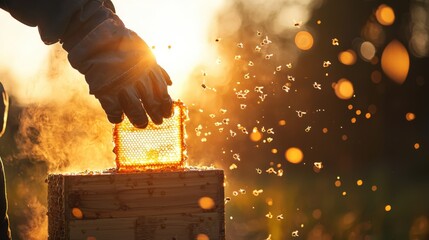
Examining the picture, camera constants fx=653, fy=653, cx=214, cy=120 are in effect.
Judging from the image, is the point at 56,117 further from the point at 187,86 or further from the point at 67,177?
the point at 187,86

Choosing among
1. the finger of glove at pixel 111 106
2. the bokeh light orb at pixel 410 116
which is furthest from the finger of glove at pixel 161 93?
the bokeh light orb at pixel 410 116

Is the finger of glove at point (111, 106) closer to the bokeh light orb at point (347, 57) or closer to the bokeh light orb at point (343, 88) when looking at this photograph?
the bokeh light orb at point (343, 88)

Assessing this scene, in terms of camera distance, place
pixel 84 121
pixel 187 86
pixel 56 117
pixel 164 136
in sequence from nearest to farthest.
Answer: pixel 164 136 → pixel 84 121 → pixel 56 117 → pixel 187 86

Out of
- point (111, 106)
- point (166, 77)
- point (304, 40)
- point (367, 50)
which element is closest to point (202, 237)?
point (166, 77)

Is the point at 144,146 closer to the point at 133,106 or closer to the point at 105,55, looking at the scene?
the point at 133,106

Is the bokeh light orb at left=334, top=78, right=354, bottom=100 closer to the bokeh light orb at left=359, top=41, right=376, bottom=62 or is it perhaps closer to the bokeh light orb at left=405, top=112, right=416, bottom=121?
the bokeh light orb at left=359, top=41, right=376, bottom=62

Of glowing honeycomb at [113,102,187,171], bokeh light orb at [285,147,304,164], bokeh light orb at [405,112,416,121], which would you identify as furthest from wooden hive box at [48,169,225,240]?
bokeh light orb at [405,112,416,121]

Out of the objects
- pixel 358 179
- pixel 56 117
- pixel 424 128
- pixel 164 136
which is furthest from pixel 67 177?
pixel 424 128
